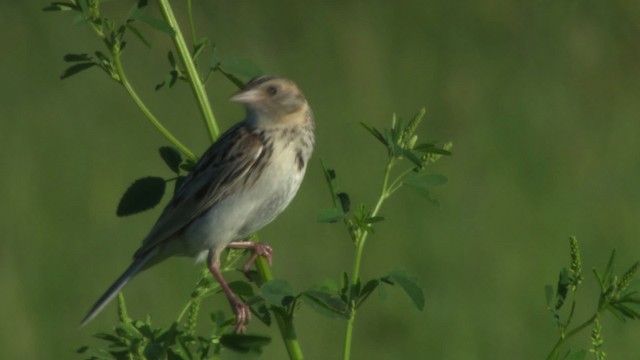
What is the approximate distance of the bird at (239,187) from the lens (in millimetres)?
3635

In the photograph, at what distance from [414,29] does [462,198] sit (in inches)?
72.8

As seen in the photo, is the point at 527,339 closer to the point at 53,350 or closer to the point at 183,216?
the point at 53,350

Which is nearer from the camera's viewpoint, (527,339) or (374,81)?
(527,339)

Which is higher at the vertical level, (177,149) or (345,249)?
(177,149)

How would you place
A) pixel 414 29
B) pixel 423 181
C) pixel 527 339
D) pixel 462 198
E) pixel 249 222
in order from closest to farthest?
1. pixel 423 181
2. pixel 249 222
3. pixel 527 339
4. pixel 462 198
5. pixel 414 29

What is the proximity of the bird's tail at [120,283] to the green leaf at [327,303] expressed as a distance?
593mm

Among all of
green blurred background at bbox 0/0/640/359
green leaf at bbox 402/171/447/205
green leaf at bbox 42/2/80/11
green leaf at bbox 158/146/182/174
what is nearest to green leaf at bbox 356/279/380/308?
green leaf at bbox 402/171/447/205

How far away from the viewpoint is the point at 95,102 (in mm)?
8531

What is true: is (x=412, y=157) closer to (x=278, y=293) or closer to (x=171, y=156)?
(x=278, y=293)

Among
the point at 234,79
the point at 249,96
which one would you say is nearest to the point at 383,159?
the point at 249,96

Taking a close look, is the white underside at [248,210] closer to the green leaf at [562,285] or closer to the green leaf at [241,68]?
the green leaf at [241,68]

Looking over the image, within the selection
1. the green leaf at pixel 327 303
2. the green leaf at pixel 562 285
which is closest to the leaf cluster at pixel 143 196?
the green leaf at pixel 327 303

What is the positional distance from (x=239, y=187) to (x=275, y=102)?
214 mm

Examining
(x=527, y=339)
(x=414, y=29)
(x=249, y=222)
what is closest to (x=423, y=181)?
(x=249, y=222)
